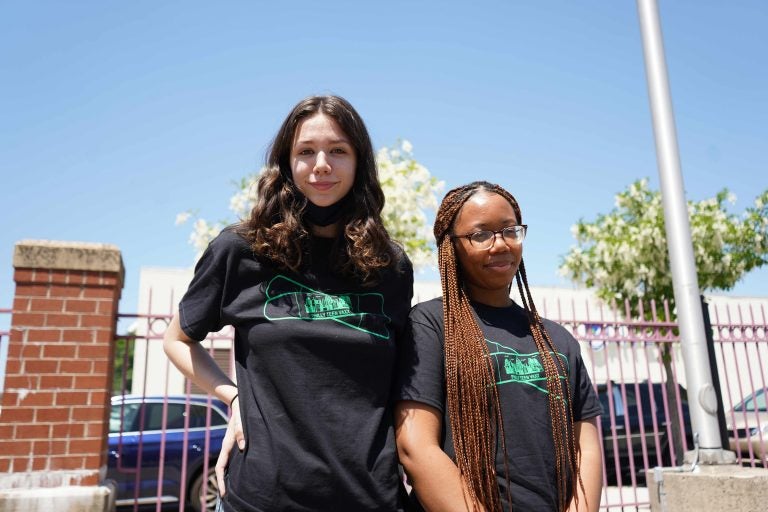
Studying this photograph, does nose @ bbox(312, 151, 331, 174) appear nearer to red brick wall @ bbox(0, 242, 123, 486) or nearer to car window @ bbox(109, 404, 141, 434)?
red brick wall @ bbox(0, 242, 123, 486)

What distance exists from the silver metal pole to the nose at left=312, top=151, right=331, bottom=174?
160 inches

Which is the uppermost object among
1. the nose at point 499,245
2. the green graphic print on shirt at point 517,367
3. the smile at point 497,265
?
the nose at point 499,245

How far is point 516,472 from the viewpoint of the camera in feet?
5.92

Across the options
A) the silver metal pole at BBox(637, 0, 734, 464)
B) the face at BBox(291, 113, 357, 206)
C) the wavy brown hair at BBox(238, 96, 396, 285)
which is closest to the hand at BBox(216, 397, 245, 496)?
the wavy brown hair at BBox(238, 96, 396, 285)

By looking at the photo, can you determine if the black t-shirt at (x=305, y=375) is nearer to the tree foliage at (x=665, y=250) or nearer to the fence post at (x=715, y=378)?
the fence post at (x=715, y=378)

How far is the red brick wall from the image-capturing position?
12.6ft

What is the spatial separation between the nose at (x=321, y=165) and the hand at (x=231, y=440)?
2.46 feet

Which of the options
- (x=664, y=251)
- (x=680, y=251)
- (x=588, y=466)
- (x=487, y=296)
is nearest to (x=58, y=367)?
(x=487, y=296)

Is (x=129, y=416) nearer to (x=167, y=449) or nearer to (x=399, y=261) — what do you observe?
(x=167, y=449)

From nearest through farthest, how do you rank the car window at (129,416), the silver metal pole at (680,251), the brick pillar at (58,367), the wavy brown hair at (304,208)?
the wavy brown hair at (304,208) → the brick pillar at (58,367) → the silver metal pole at (680,251) → the car window at (129,416)

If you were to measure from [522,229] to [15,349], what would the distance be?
3520 millimetres

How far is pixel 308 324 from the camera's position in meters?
1.73

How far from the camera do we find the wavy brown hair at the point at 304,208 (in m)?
1.83

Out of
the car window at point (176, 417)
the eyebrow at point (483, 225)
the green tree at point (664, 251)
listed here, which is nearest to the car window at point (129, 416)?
the car window at point (176, 417)
